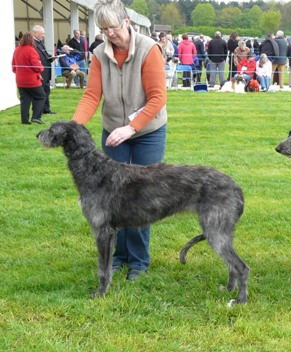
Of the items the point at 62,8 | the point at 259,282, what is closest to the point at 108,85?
the point at 259,282

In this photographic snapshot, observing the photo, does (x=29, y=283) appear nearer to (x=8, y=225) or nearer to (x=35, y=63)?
(x=8, y=225)

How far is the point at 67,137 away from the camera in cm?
395

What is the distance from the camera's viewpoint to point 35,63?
1118cm

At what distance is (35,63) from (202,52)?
13.2 meters

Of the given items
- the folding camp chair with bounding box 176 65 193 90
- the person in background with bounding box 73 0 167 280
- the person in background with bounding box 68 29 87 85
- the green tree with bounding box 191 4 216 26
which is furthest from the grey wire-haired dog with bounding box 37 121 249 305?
the green tree with bounding box 191 4 216 26

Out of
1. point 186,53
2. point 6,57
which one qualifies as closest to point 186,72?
point 186,53

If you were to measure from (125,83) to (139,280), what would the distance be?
1.61m

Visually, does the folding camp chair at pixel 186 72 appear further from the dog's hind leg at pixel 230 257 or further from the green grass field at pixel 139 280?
the dog's hind leg at pixel 230 257

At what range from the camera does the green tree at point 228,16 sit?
300ft

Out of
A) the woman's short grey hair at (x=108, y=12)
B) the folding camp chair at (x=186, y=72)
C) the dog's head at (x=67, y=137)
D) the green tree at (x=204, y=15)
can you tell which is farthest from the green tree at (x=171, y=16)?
the dog's head at (x=67, y=137)

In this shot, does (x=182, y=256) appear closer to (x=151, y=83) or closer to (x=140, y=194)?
(x=140, y=194)

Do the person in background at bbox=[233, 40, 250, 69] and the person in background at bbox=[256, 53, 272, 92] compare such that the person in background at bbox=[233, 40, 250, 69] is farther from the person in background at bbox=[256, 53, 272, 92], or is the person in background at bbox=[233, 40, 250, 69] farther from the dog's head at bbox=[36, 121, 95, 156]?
the dog's head at bbox=[36, 121, 95, 156]

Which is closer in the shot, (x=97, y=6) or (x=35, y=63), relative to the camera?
(x=97, y=6)

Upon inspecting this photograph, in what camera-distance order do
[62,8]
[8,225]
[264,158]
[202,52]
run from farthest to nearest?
[62,8] → [202,52] → [264,158] → [8,225]
